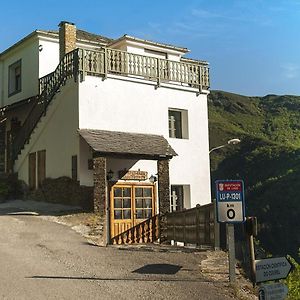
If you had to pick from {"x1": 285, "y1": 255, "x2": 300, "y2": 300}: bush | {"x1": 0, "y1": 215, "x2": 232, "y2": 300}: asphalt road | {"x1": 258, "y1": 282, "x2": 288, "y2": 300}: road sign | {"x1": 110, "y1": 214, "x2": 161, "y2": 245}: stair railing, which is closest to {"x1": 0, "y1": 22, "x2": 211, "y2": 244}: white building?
{"x1": 110, "y1": 214, "x2": 161, "y2": 245}: stair railing

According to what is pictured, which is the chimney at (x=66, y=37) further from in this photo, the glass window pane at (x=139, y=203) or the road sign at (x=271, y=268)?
the road sign at (x=271, y=268)

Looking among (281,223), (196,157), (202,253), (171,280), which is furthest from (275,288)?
(281,223)

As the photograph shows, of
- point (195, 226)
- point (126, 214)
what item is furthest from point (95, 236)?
point (126, 214)

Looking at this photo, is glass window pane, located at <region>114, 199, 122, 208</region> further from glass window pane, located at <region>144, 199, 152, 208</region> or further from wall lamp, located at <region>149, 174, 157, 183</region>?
wall lamp, located at <region>149, 174, 157, 183</region>

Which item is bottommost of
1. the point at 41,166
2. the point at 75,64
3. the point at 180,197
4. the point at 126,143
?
the point at 180,197

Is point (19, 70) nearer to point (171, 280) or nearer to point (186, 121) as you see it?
point (186, 121)

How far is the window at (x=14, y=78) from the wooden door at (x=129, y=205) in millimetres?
10263

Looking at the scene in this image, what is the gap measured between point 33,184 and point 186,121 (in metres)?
7.60

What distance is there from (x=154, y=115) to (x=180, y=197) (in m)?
4.08

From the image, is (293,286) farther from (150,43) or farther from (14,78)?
(14,78)

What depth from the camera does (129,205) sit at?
1962 centimetres

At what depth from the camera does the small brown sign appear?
19764mm

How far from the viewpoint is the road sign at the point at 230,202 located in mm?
9586

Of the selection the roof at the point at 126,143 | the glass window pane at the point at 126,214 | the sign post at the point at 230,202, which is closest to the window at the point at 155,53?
the roof at the point at 126,143
